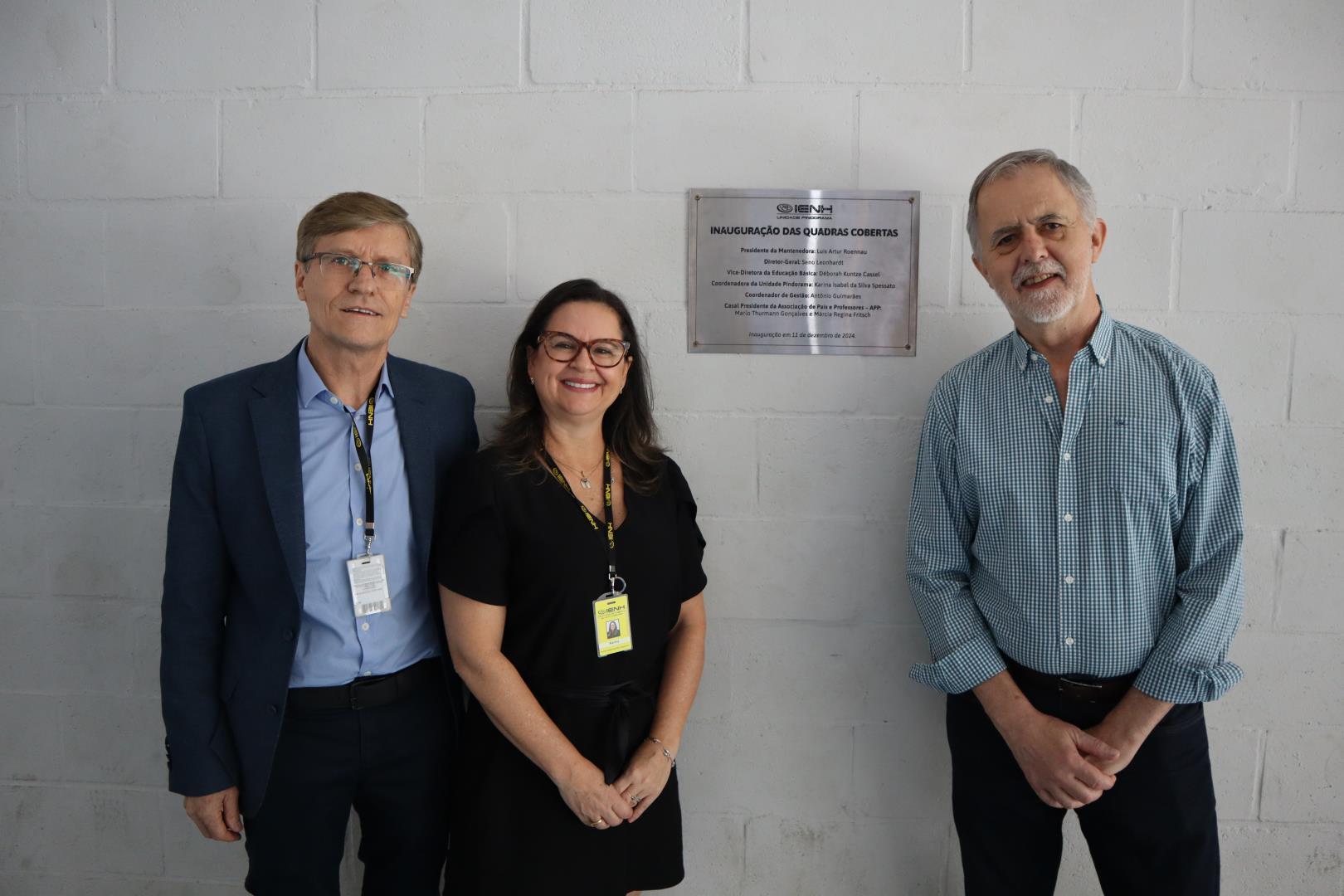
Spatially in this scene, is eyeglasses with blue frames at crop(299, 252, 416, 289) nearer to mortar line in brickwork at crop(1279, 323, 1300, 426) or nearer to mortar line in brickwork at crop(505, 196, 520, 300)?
mortar line in brickwork at crop(505, 196, 520, 300)

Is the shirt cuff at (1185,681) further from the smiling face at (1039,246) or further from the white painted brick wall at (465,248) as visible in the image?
the white painted brick wall at (465,248)

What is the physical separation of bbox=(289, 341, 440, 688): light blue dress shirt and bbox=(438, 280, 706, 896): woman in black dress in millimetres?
131

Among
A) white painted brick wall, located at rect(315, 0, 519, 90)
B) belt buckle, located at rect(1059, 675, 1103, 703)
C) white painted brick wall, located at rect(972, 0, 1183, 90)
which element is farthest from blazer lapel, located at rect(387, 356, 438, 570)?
white painted brick wall, located at rect(972, 0, 1183, 90)

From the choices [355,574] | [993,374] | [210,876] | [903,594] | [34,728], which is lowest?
[210,876]

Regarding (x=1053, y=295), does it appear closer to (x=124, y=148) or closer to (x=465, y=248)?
(x=465, y=248)

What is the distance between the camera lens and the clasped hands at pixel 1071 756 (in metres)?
1.48

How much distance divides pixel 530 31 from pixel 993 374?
4.56 ft

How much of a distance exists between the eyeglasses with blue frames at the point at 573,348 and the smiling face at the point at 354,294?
1.06ft

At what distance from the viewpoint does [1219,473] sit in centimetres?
154

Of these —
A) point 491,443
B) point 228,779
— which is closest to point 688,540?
point 491,443

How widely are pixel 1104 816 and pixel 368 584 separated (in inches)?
61.4

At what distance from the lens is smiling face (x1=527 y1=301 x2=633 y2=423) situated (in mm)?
1571

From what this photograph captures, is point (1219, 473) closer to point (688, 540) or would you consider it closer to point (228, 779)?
point (688, 540)

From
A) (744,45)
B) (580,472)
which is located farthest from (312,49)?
(580,472)
